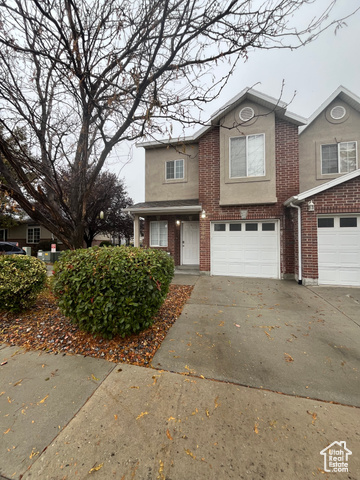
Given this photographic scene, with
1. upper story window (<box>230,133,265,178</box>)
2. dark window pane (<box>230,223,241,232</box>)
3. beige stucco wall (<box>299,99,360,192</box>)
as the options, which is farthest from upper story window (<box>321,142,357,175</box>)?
dark window pane (<box>230,223,241,232</box>)

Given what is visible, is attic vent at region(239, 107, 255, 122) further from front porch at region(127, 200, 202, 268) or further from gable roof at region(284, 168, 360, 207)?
front porch at region(127, 200, 202, 268)

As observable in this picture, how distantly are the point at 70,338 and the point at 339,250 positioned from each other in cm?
795

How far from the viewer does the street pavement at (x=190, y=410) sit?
143 centimetres

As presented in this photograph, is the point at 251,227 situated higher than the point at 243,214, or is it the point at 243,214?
the point at 243,214

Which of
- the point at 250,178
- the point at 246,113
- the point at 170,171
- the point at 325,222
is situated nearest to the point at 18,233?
the point at 170,171

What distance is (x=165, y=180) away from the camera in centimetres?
973

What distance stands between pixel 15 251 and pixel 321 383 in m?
14.8

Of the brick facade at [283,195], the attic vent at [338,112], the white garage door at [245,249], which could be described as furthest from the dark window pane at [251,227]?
the attic vent at [338,112]

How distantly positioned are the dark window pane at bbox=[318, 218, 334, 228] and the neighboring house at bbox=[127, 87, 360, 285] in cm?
3

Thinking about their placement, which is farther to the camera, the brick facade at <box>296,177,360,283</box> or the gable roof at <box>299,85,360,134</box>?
the gable roof at <box>299,85,360,134</box>

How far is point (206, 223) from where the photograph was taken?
27.6ft

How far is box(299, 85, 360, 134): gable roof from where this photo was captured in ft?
25.3
